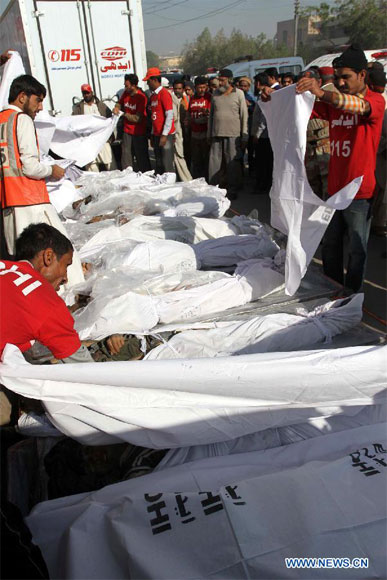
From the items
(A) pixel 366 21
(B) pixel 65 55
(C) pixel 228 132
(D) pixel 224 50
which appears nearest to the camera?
(C) pixel 228 132

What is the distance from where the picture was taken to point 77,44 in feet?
25.0

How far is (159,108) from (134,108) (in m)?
0.45

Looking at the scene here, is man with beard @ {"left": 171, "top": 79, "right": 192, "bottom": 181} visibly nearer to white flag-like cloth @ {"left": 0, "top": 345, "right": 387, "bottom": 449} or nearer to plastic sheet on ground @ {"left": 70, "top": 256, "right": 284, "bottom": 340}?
plastic sheet on ground @ {"left": 70, "top": 256, "right": 284, "bottom": 340}

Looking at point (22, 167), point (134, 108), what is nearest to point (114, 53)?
point (134, 108)

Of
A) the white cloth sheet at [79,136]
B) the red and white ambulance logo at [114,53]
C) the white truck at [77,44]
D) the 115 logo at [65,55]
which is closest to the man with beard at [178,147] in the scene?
the white truck at [77,44]

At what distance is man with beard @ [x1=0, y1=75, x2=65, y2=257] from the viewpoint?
298cm

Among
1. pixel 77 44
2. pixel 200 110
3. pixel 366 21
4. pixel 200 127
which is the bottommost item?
pixel 200 127

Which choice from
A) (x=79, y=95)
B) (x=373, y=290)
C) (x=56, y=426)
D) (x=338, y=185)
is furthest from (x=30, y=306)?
(x=79, y=95)

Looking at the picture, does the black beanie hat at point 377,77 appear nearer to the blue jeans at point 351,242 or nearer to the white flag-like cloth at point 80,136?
the blue jeans at point 351,242

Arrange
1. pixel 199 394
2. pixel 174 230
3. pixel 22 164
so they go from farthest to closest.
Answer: pixel 174 230, pixel 22 164, pixel 199 394

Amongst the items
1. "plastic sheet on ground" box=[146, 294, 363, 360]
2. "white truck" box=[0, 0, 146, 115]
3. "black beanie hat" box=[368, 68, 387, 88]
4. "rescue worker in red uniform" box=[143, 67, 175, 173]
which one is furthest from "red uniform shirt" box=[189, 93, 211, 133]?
"plastic sheet on ground" box=[146, 294, 363, 360]

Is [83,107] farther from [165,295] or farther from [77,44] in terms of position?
[165,295]

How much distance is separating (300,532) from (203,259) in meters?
2.47

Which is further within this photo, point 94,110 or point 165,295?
point 94,110
